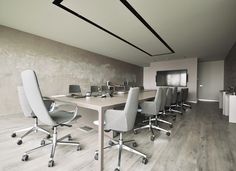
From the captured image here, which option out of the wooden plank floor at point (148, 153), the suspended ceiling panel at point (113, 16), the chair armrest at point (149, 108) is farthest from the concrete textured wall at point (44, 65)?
the chair armrest at point (149, 108)

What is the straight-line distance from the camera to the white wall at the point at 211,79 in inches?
319

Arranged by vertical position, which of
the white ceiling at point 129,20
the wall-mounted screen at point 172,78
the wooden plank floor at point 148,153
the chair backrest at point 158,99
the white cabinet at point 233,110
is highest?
the white ceiling at point 129,20

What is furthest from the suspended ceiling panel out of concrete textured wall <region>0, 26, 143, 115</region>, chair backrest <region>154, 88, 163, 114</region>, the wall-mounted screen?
the wall-mounted screen

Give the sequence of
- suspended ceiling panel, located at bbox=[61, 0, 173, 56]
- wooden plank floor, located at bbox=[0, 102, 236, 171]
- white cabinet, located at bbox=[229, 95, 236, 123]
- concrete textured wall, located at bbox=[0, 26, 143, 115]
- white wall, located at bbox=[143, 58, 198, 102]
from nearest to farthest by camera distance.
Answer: wooden plank floor, located at bbox=[0, 102, 236, 171], suspended ceiling panel, located at bbox=[61, 0, 173, 56], white cabinet, located at bbox=[229, 95, 236, 123], concrete textured wall, located at bbox=[0, 26, 143, 115], white wall, located at bbox=[143, 58, 198, 102]

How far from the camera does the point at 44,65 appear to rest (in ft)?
15.7

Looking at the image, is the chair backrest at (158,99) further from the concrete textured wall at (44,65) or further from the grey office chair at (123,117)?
the concrete textured wall at (44,65)

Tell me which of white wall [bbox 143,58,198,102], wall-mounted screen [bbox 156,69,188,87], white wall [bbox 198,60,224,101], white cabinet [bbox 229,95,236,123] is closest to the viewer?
white cabinet [bbox 229,95,236,123]

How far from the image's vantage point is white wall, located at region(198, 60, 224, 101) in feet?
26.6

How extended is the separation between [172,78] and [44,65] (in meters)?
6.83

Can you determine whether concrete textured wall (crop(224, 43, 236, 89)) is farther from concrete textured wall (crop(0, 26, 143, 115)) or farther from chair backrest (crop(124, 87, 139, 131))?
concrete textured wall (crop(0, 26, 143, 115))

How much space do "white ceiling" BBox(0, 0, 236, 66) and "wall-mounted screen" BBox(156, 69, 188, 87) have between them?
302 centimetres

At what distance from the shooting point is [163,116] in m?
4.04

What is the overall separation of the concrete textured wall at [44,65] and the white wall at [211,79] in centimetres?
640

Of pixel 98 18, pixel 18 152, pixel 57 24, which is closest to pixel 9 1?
pixel 57 24
